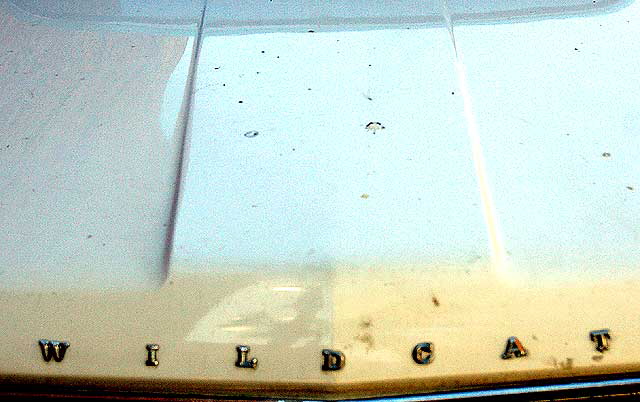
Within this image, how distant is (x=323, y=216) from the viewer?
1.25 metres

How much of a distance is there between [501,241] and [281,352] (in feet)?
1.38

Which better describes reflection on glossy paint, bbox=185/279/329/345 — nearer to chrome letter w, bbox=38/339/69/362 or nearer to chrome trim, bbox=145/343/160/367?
chrome trim, bbox=145/343/160/367

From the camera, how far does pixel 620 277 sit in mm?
1193

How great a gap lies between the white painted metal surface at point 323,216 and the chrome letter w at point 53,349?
0.01 meters

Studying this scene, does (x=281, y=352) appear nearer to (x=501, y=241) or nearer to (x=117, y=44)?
(x=501, y=241)

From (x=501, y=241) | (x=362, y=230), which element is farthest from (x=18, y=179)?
(x=501, y=241)

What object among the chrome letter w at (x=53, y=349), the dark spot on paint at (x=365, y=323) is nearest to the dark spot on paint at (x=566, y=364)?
the dark spot on paint at (x=365, y=323)

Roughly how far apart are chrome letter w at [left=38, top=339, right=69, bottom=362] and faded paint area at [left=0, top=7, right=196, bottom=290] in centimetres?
9

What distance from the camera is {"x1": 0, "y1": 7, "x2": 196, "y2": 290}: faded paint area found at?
123cm

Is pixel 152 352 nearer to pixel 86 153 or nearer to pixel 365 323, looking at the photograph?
pixel 365 323

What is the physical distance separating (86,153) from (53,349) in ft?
1.36

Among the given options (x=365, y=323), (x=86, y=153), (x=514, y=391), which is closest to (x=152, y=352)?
(x=365, y=323)

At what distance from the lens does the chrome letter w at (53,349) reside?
119cm

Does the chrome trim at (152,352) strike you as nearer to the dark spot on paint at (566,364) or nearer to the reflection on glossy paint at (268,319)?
the reflection on glossy paint at (268,319)
